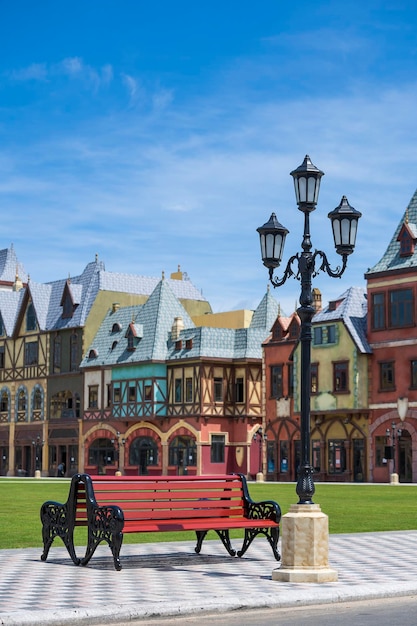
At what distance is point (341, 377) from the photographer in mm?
63094

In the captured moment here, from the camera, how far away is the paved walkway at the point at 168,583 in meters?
11.1

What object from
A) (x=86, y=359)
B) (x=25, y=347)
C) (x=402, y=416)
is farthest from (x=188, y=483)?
(x=25, y=347)

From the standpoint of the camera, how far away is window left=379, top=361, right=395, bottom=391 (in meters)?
60.9

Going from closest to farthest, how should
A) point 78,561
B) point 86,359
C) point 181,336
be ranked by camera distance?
point 78,561 → point 181,336 → point 86,359

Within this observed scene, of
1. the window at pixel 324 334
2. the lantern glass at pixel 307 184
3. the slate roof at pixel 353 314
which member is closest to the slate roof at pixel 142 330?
the window at pixel 324 334

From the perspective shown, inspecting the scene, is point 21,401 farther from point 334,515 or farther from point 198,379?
point 334,515

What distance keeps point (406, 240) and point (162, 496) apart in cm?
4658

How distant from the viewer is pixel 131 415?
241 feet

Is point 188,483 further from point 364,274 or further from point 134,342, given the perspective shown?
point 134,342

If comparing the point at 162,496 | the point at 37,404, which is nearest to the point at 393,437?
the point at 37,404

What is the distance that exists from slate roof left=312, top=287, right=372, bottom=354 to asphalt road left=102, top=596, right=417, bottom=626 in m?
50.0

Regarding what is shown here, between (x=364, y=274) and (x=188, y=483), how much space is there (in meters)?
46.7

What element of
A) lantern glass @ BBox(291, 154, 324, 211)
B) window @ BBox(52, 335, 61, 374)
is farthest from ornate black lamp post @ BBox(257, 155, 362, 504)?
window @ BBox(52, 335, 61, 374)

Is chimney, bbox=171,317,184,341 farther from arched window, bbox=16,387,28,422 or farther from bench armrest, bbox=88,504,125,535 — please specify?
bench armrest, bbox=88,504,125,535
